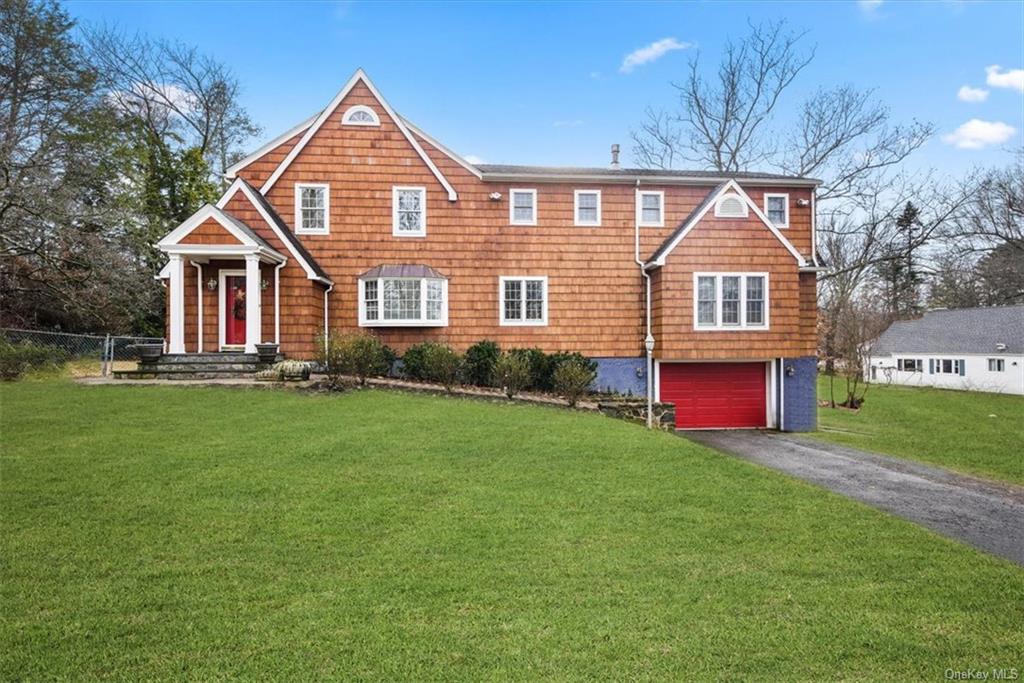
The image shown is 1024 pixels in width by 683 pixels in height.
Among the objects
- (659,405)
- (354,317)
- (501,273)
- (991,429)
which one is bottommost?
(991,429)

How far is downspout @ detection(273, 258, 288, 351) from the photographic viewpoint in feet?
49.4

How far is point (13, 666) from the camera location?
2.95m

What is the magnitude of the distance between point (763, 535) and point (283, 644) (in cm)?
423

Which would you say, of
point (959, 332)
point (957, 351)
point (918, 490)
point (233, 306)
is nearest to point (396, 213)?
point (233, 306)

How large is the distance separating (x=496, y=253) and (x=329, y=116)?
20.7 ft

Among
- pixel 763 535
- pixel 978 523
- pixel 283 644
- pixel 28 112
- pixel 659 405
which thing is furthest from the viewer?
pixel 28 112

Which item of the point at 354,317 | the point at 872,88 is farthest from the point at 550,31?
the point at 872,88

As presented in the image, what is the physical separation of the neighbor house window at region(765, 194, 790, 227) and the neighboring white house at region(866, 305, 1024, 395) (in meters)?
20.4

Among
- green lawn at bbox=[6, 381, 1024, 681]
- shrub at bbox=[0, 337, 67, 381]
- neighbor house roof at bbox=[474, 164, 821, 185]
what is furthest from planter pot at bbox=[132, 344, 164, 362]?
neighbor house roof at bbox=[474, 164, 821, 185]

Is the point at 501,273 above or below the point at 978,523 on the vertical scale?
above

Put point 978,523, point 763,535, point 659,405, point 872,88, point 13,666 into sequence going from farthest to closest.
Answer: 1. point 872,88
2. point 659,405
3. point 978,523
4. point 763,535
5. point 13,666

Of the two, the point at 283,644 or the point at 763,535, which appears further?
the point at 763,535

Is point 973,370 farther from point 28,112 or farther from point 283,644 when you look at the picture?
point 28,112

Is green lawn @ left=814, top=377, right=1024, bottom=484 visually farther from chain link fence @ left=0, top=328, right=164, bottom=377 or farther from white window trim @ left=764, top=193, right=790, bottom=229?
chain link fence @ left=0, top=328, right=164, bottom=377
